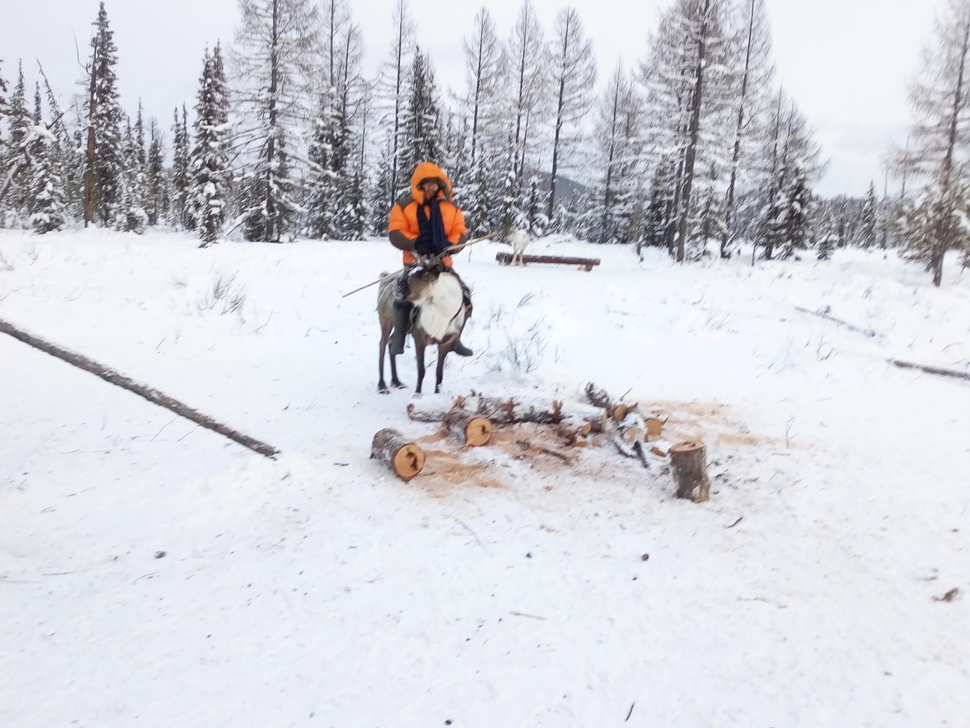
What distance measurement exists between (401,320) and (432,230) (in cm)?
103

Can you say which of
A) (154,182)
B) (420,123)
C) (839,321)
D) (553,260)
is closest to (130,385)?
(839,321)

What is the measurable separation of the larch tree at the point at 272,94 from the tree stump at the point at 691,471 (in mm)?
22459

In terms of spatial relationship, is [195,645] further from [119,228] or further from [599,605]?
[119,228]

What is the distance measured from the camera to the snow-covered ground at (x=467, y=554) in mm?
2400

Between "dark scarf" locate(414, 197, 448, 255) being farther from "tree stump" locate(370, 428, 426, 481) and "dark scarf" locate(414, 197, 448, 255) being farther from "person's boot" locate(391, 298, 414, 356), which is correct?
"tree stump" locate(370, 428, 426, 481)

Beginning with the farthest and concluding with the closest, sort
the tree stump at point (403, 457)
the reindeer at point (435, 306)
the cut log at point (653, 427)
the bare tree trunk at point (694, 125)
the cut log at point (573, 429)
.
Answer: the bare tree trunk at point (694, 125), the reindeer at point (435, 306), the cut log at point (653, 427), the cut log at point (573, 429), the tree stump at point (403, 457)

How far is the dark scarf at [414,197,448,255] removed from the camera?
20.0ft

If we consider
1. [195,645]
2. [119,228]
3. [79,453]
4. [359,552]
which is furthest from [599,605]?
[119,228]

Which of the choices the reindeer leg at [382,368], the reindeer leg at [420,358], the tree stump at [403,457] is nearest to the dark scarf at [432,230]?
the reindeer leg at [420,358]

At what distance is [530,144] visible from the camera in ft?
95.6

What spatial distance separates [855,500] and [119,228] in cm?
3652

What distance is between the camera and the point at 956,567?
3377mm

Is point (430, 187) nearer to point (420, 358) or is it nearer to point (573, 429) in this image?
point (420, 358)

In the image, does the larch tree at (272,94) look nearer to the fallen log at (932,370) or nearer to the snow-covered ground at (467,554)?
the snow-covered ground at (467,554)
